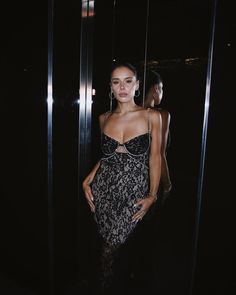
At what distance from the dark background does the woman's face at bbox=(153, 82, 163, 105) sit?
0.05m

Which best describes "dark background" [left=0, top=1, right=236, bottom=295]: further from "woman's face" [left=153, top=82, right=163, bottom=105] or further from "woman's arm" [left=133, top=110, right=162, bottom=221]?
"woman's arm" [left=133, top=110, right=162, bottom=221]

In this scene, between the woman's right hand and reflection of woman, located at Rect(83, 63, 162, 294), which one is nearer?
reflection of woman, located at Rect(83, 63, 162, 294)

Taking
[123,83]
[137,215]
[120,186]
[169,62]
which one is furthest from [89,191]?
[169,62]

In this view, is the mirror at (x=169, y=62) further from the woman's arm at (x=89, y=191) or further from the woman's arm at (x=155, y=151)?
the woman's arm at (x=155, y=151)

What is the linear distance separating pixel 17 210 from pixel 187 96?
165cm

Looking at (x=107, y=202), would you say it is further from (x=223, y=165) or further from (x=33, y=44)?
(x=33, y=44)

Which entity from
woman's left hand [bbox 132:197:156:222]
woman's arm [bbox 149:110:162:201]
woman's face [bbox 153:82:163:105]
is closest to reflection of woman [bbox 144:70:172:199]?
woman's face [bbox 153:82:163:105]

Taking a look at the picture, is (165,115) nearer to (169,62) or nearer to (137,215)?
(169,62)

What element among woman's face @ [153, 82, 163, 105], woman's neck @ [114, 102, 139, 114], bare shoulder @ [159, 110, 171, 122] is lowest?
bare shoulder @ [159, 110, 171, 122]

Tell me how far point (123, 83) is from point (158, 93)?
45cm

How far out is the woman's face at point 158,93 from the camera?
2064 mm

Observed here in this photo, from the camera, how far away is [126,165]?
1738 millimetres

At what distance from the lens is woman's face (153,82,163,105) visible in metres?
2.06

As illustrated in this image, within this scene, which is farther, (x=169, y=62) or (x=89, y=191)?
(x=169, y=62)
